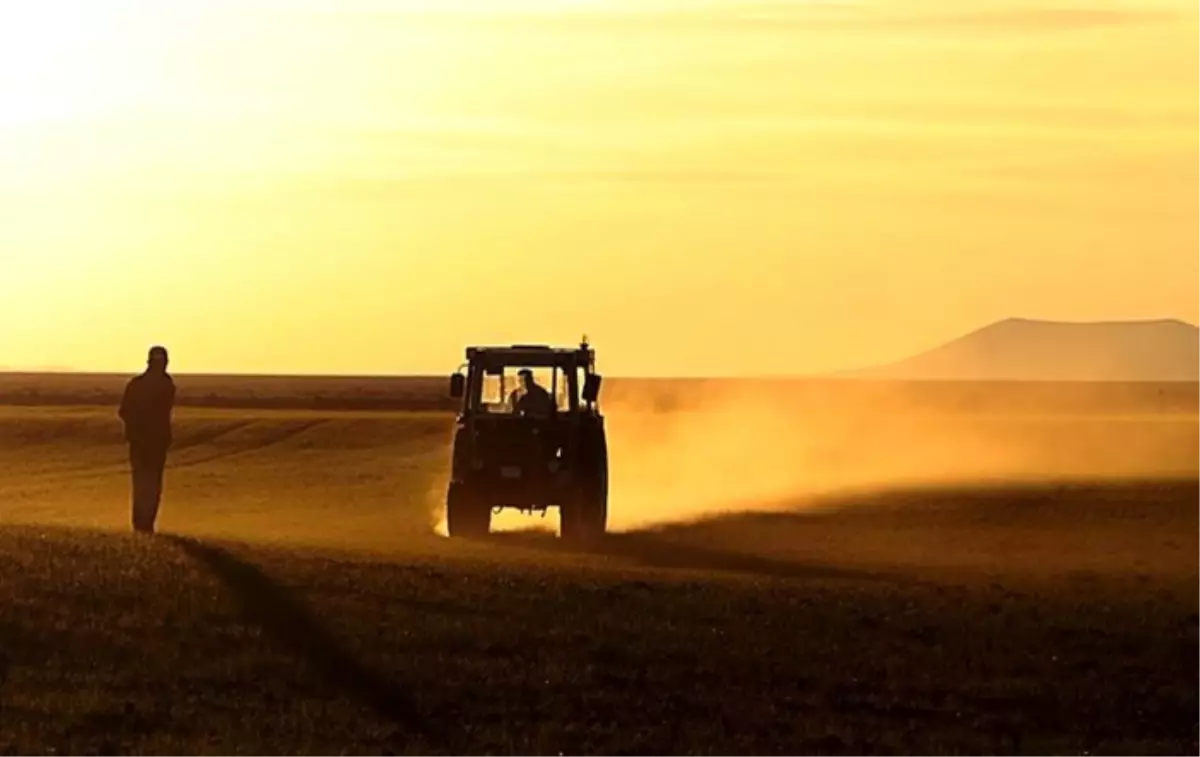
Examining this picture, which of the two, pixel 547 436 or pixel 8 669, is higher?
pixel 547 436

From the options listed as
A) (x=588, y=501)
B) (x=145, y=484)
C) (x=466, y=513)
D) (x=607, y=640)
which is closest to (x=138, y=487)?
(x=145, y=484)

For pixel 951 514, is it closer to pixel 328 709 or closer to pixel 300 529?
pixel 300 529

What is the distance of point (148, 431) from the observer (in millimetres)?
28703

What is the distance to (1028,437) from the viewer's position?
7869cm

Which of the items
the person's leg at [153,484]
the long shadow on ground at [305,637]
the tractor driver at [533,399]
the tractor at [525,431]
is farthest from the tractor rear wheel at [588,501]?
the long shadow on ground at [305,637]

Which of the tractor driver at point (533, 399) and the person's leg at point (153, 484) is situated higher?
the tractor driver at point (533, 399)

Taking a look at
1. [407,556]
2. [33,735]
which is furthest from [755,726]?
[407,556]

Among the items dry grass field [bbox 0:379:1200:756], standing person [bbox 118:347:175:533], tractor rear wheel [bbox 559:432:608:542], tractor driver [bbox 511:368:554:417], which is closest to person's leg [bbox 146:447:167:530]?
standing person [bbox 118:347:175:533]

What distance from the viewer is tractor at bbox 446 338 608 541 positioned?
31.2 metres

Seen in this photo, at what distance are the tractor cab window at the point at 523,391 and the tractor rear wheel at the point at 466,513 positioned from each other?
4.01 ft

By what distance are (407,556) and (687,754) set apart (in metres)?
11.4

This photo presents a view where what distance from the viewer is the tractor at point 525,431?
31.2 m

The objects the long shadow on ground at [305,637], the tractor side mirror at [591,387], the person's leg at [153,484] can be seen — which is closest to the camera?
the long shadow on ground at [305,637]

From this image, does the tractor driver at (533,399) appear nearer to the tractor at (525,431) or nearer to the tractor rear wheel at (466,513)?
the tractor at (525,431)
